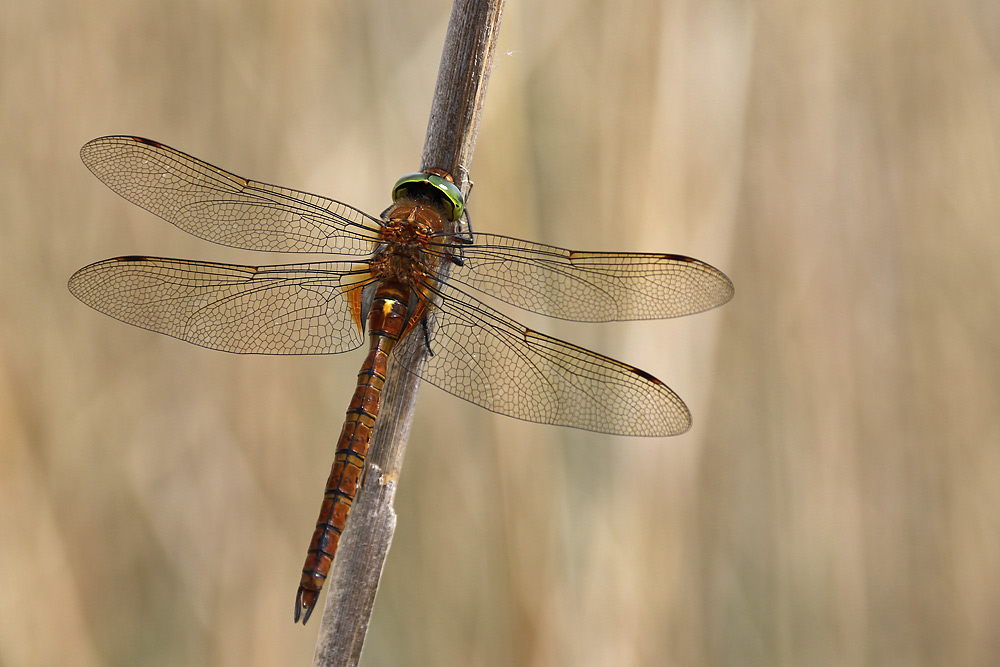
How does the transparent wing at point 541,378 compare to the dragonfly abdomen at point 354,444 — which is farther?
the transparent wing at point 541,378

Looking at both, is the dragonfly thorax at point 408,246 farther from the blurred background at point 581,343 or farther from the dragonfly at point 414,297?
the blurred background at point 581,343

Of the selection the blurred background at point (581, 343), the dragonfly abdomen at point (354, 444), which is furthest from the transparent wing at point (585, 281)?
the blurred background at point (581, 343)

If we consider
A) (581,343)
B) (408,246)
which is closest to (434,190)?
(408,246)

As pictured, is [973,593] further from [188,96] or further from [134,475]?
[188,96]

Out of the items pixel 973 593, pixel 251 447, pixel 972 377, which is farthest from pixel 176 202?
pixel 973 593

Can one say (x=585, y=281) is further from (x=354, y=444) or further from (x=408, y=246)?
(x=354, y=444)

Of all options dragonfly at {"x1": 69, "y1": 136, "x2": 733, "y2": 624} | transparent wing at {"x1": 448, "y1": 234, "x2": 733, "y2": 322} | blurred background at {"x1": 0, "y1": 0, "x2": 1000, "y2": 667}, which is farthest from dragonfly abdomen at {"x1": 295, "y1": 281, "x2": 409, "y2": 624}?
blurred background at {"x1": 0, "y1": 0, "x2": 1000, "y2": 667}
